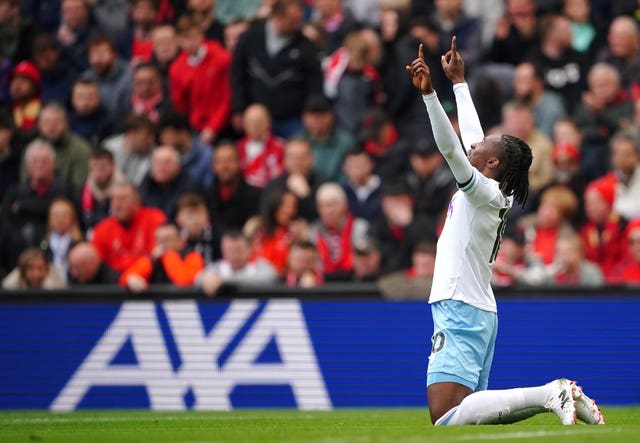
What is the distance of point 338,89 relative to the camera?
51.9 ft

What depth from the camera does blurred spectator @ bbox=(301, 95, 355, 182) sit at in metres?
15.3

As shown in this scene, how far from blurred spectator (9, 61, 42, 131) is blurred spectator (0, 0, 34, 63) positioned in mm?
746

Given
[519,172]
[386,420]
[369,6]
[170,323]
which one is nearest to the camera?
[519,172]

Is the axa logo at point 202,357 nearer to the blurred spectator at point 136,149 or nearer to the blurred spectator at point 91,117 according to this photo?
the blurred spectator at point 136,149

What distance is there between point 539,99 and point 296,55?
301cm

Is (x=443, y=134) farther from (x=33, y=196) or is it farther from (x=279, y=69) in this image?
(x=33, y=196)

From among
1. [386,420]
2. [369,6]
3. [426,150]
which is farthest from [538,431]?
[369,6]

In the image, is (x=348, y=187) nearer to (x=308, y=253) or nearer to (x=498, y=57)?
(x=308, y=253)

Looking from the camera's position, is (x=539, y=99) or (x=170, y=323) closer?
(x=170, y=323)

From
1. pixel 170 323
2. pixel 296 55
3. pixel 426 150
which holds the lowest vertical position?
pixel 170 323

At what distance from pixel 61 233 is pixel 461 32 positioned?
5.42 meters

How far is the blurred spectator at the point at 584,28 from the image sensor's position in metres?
15.5

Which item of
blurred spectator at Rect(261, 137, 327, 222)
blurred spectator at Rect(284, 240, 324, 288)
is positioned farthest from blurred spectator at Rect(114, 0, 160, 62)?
blurred spectator at Rect(284, 240, 324, 288)

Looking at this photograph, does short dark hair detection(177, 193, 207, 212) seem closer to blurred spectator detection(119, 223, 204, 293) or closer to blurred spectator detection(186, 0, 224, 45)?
blurred spectator detection(119, 223, 204, 293)
